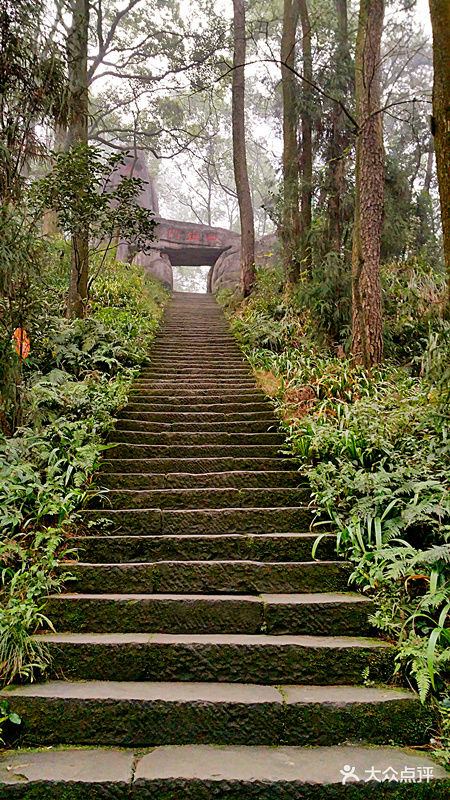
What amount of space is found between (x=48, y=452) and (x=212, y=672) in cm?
200

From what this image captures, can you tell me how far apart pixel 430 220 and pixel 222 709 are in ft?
35.3

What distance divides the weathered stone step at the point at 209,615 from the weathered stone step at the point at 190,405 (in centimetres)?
276

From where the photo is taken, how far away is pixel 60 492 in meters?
3.55

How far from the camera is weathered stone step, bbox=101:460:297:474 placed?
425cm

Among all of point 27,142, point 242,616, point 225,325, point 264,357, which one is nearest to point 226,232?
point 225,325

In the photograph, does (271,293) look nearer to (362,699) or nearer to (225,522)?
(225,522)

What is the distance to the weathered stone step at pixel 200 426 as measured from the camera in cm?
506

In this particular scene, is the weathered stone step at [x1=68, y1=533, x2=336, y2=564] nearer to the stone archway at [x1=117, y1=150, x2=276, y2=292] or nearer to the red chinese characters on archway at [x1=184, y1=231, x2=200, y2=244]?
the stone archway at [x1=117, y1=150, x2=276, y2=292]

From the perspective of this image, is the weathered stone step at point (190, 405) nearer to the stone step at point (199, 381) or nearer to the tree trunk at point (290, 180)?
the stone step at point (199, 381)

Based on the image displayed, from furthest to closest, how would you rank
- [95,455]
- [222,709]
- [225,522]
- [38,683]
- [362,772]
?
[95,455]
[225,522]
[38,683]
[222,709]
[362,772]

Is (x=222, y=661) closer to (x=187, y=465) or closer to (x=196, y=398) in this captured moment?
(x=187, y=465)


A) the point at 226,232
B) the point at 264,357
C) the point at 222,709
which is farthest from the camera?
the point at 226,232

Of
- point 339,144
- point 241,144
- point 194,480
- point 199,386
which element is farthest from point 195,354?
point 241,144

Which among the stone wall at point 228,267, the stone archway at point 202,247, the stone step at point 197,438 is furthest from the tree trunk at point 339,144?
the stone archway at point 202,247
